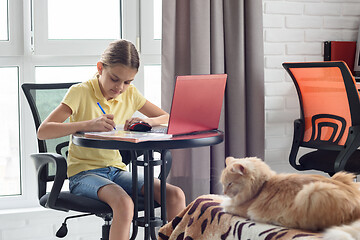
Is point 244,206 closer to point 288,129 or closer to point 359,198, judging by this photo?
point 359,198

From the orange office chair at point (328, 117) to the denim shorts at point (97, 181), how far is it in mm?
906

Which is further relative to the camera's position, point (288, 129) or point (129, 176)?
point (288, 129)

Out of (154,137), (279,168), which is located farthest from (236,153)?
(154,137)

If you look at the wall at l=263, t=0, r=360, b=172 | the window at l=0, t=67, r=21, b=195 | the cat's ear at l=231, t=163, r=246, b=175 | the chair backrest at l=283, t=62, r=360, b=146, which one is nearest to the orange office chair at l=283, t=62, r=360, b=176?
the chair backrest at l=283, t=62, r=360, b=146

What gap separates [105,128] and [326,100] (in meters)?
1.15

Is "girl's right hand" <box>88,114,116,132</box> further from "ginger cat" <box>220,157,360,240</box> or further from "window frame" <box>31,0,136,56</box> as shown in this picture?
"window frame" <box>31,0,136,56</box>

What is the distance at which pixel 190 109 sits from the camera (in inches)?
63.8

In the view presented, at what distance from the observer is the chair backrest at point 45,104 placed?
2.10 metres

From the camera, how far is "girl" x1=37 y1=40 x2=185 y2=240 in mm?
1773

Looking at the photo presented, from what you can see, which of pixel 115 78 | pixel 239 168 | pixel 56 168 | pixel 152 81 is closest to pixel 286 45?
pixel 152 81

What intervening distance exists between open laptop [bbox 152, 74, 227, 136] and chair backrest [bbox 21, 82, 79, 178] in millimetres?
687

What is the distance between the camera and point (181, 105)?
1582 mm

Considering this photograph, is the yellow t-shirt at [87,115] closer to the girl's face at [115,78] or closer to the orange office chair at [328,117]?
the girl's face at [115,78]

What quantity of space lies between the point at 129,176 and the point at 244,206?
797mm
